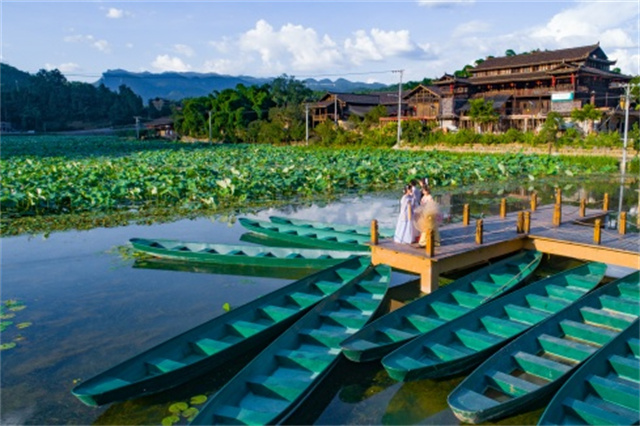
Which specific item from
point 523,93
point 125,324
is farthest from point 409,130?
point 125,324

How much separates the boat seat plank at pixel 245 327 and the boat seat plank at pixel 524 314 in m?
3.31

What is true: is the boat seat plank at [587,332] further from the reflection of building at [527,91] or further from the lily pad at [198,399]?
the reflection of building at [527,91]

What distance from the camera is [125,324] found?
24.4 ft

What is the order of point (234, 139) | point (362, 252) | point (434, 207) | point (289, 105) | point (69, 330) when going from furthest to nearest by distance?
point (234, 139) → point (289, 105) → point (362, 252) → point (434, 207) → point (69, 330)

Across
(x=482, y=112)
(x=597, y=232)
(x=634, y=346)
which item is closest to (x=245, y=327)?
(x=634, y=346)

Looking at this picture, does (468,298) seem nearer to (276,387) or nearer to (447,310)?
(447,310)

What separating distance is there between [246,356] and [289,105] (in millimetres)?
47686

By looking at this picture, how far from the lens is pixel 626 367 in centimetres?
529

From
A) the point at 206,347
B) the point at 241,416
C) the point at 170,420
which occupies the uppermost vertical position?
the point at 206,347

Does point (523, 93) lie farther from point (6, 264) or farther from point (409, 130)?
point (6, 264)

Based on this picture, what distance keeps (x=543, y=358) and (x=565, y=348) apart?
15.2 inches

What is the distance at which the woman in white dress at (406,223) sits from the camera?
29.4 feet

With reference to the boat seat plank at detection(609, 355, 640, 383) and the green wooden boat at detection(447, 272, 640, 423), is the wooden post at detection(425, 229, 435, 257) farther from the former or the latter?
the boat seat plank at detection(609, 355, 640, 383)

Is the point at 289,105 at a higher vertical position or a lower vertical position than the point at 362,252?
higher
